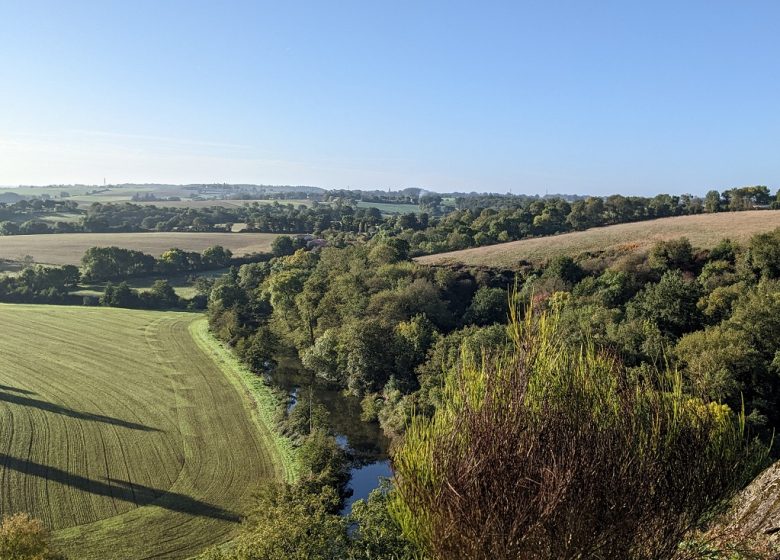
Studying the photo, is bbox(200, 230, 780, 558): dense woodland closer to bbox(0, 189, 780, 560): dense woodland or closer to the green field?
bbox(0, 189, 780, 560): dense woodland

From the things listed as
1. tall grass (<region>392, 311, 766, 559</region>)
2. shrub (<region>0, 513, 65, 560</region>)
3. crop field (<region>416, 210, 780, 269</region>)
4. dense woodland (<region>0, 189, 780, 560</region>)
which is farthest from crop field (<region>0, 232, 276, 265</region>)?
tall grass (<region>392, 311, 766, 559</region>)

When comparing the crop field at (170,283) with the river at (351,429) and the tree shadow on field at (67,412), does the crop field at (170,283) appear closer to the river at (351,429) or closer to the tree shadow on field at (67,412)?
the river at (351,429)

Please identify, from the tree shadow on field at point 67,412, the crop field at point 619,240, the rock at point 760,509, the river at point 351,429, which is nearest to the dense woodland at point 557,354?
the rock at point 760,509

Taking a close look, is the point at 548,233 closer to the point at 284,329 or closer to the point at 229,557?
the point at 284,329

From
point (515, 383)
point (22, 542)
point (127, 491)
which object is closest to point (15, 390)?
point (127, 491)

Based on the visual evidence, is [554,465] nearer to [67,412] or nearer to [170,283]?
[67,412]
